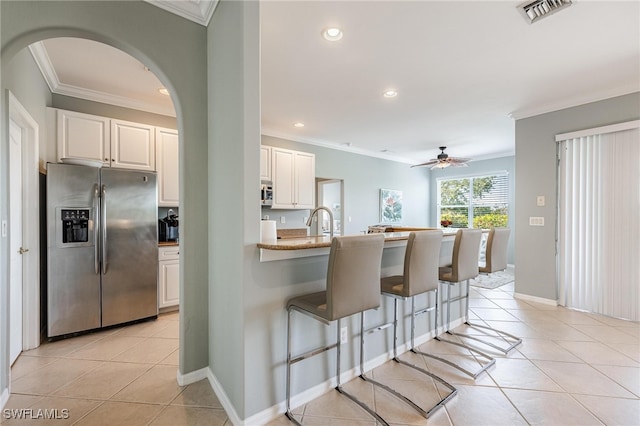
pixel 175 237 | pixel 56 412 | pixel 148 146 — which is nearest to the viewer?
pixel 56 412

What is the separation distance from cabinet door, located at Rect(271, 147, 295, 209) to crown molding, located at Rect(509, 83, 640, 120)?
134 inches

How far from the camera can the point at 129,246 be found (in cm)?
313

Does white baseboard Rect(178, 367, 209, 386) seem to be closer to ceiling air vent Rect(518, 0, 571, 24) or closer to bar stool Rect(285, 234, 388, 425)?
bar stool Rect(285, 234, 388, 425)

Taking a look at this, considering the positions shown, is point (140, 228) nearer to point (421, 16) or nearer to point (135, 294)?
point (135, 294)

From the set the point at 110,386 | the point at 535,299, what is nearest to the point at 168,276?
the point at 110,386

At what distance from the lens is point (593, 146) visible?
355 cm

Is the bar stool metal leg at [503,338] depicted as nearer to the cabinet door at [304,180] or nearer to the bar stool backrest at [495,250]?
the bar stool backrest at [495,250]

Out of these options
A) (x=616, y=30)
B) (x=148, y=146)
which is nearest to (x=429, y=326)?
(x=616, y=30)

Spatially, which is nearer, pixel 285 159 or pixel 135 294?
pixel 135 294

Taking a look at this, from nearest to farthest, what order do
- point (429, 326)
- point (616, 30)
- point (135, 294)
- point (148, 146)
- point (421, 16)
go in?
point (421, 16) → point (616, 30) → point (429, 326) → point (135, 294) → point (148, 146)

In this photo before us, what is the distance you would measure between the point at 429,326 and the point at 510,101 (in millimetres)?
3017

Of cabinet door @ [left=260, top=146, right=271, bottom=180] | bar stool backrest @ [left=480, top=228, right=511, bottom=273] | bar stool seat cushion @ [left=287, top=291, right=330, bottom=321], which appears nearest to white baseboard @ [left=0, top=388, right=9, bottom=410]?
bar stool seat cushion @ [left=287, top=291, right=330, bottom=321]

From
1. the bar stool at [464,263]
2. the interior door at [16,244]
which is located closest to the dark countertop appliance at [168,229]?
the interior door at [16,244]

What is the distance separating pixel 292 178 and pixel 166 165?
195cm
